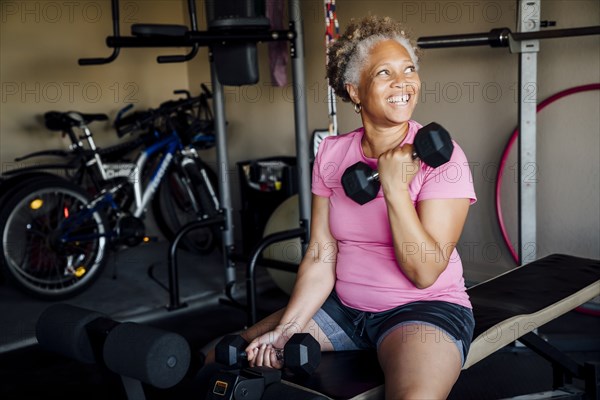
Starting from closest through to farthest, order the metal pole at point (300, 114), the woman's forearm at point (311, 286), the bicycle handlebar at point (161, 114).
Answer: the woman's forearm at point (311, 286) → the metal pole at point (300, 114) → the bicycle handlebar at point (161, 114)

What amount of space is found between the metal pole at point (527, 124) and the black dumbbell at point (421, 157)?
1.22 metres

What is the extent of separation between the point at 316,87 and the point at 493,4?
46.3 inches

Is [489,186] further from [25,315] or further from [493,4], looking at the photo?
[25,315]

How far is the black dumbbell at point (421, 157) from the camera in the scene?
4.89ft

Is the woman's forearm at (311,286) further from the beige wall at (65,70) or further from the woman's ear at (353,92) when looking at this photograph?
the beige wall at (65,70)

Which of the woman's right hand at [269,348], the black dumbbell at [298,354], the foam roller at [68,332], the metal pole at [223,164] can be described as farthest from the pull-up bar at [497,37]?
the foam roller at [68,332]

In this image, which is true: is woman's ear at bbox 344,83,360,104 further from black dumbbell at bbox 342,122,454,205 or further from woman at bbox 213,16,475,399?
black dumbbell at bbox 342,122,454,205

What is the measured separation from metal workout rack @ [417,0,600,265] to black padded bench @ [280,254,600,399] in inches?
11.2

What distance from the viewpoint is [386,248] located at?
5.77 ft

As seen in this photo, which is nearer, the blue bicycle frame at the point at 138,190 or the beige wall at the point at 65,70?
the blue bicycle frame at the point at 138,190

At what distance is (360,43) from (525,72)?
1.06 m

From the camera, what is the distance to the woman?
1566 mm

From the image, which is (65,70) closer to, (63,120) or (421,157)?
(63,120)

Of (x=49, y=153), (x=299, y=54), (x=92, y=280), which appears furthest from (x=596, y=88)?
(x=49, y=153)
